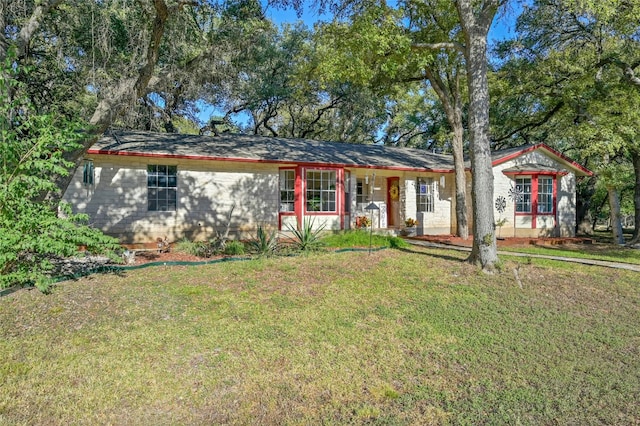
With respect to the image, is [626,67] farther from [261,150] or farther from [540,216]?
[261,150]

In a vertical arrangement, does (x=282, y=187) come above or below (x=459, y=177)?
below

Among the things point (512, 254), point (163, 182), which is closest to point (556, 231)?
point (512, 254)

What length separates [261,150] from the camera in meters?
14.7

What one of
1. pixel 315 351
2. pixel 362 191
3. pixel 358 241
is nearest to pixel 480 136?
pixel 358 241

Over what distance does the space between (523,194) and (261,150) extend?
34.8 ft

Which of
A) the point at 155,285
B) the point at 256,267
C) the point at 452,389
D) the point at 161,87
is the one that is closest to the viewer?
the point at 452,389

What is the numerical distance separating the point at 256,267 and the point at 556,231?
13.9 m

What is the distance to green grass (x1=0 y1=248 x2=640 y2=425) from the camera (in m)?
3.63

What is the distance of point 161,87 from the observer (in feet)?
32.4

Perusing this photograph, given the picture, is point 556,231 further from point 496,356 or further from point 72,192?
point 72,192

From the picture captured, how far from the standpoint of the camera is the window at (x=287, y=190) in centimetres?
1436

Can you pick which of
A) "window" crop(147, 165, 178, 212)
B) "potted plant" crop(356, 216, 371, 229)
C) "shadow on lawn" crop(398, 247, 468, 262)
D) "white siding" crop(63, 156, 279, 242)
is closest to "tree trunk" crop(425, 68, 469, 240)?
"potted plant" crop(356, 216, 371, 229)

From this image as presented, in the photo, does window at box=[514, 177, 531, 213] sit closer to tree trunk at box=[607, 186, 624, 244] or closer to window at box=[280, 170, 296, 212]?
tree trunk at box=[607, 186, 624, 244]

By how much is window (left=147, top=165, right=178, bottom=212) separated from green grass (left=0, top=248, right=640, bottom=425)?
5474 millimetres
